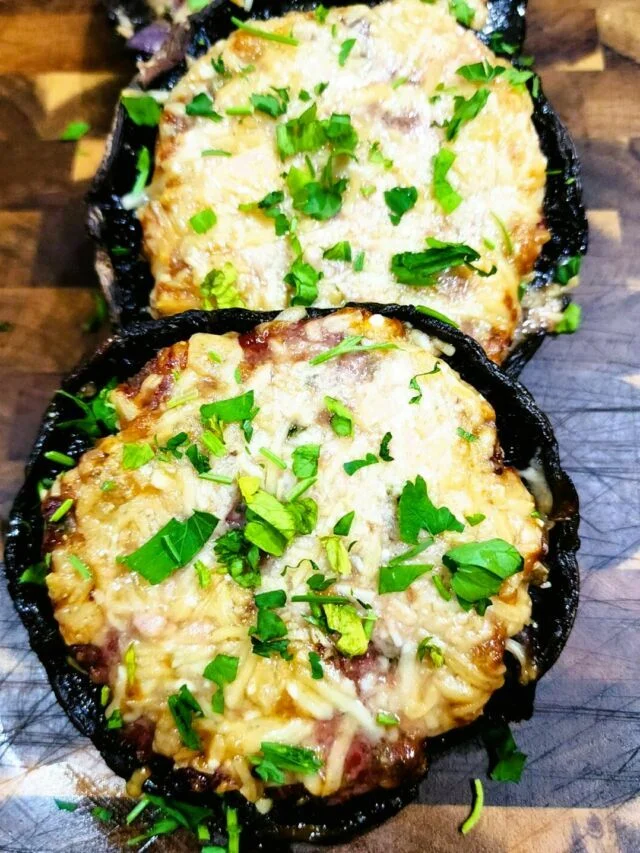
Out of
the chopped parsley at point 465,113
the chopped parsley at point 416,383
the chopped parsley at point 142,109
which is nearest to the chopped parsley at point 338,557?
the chopped parsley at point 416,383

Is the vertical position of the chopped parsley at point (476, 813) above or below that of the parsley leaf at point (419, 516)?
below

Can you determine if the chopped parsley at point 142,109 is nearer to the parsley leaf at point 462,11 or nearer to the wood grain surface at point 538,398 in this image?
the wood grain surface at point 538,398

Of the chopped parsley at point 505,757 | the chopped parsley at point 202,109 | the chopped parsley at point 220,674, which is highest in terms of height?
the chopped parsley at point 202,109

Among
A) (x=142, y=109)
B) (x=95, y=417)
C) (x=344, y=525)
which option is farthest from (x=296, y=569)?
(x=142, y=109)

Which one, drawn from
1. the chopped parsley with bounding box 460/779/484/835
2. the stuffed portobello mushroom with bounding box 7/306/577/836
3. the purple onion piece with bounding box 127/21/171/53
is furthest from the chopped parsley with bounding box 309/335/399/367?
the purple onion piece with bounding box 127/21/171/53

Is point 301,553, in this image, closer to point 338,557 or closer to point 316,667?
point 338,557

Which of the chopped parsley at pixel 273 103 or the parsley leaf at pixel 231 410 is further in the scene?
the chopped parsley at pixel 273 103

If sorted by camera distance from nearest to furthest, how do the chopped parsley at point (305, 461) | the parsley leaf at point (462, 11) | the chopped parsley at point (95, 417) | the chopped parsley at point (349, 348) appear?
the chopped parsley at point (305, 461) → the chopped parsley at point (349, 348) → the chopped parsley at point (95, 417) → the parsley leaf at point (462, 11)
